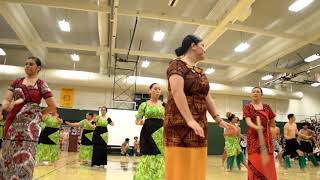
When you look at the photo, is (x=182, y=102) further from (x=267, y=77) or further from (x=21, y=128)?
(x=267, y=77)

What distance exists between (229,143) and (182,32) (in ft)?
19.0

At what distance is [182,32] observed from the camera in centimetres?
1286

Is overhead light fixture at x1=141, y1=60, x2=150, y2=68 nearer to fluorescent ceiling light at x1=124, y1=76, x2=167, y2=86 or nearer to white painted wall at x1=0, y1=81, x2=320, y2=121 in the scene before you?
fluorescent ceiling light at x1=124, y1=76, x2=167, y2=86

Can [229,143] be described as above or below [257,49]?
below

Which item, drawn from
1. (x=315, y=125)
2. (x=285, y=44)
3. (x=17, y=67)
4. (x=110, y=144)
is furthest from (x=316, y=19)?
(x=17, y=67)

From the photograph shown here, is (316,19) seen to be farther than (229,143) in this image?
Yes

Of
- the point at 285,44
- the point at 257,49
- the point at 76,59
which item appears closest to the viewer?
the point at 285,44

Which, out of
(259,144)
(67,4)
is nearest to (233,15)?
(67,4)

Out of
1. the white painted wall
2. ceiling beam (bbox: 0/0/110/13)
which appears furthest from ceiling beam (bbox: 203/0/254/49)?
the white painted wall

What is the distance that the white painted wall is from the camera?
17.1 metres

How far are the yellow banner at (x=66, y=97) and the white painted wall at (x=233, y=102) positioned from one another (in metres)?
0.21

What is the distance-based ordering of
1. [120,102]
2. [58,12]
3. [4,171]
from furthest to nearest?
1. [120,102]
2. [58,12]
3. [4,171]

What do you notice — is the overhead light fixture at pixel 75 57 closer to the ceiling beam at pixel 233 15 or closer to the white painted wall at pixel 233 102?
the white painted wall at pixel 233 102

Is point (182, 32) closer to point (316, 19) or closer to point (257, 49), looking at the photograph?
point (257, 49)
